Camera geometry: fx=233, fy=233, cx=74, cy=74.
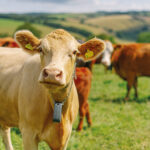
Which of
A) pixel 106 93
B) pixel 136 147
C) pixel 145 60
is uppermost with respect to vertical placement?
pixel 145 60

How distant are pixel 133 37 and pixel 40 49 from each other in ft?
313

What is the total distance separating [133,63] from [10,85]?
641 centimetres

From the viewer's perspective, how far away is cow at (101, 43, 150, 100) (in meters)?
8.70

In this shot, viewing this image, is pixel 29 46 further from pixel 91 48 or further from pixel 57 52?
pixel 91 48

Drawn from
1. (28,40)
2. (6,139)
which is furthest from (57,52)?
(6,139)

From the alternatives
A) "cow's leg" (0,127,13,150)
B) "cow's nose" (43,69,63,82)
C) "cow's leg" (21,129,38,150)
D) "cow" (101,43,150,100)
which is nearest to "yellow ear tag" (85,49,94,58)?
"cow's nose" (43,69,63,82)

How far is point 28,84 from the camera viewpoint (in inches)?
118

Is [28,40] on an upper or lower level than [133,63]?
upper

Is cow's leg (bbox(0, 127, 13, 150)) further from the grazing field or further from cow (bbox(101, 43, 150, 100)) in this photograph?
cow (bbox(101, 43, 150, 100))

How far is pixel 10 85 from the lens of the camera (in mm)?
3283

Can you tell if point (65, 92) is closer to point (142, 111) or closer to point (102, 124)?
point (102, 124)

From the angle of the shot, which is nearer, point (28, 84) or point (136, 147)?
point (28, 84)

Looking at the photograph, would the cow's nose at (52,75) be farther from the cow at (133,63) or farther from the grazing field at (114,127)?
the cow at (133,63)

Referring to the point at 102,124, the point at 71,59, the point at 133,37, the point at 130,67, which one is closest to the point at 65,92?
the point at 71,59
